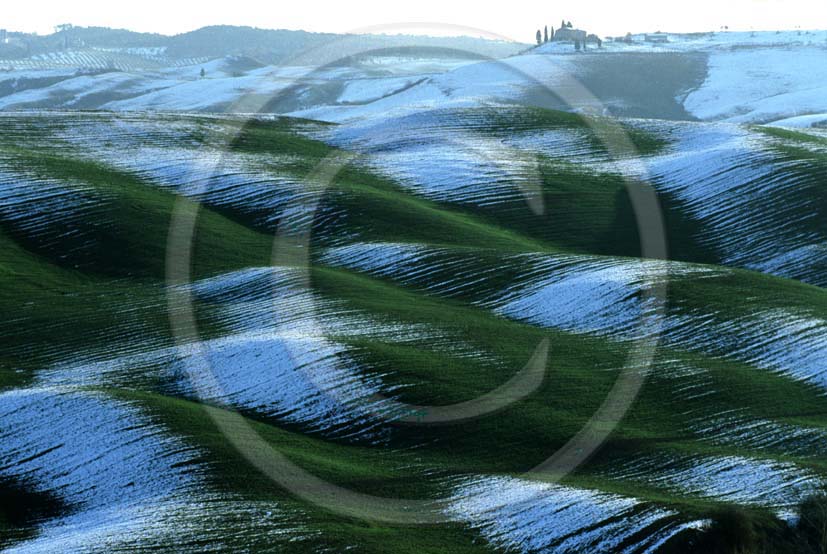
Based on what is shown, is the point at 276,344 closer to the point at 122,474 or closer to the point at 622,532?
the point at 122,474

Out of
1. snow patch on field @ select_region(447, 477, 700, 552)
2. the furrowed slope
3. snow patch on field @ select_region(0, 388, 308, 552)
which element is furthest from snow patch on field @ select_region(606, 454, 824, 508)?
snow patch on field @ select_region(0, 388, 308, 552)

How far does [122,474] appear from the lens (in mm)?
33625

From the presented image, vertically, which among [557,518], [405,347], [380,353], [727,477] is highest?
[380,353]

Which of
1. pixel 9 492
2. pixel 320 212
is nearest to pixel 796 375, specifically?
pixel 9 492

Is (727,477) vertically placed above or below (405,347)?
below

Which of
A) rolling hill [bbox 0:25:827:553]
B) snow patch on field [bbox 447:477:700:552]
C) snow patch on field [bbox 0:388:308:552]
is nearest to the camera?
snow patch on field [bbox 447:477:700:552]

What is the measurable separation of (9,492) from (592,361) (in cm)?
2256

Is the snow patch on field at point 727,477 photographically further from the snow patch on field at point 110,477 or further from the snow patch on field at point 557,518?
the snow patch on field at point 110,477

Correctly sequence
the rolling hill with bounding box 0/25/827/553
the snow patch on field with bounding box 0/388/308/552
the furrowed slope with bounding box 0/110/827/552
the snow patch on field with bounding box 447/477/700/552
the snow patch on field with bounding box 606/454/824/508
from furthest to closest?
the snow patch on field with bounding box 606/454/824/508 → the furrowed slope with bounding box 0/110/827/552 → the rolling hill with bounding box 0/25/827/553 → the snow patch on field with bounding box 0/388/308/552 → the snow patch on field with bounding box 447/477/700/552

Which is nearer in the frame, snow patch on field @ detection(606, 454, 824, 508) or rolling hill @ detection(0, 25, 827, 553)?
rolling hill @ detection(0, 25, 827, 553)

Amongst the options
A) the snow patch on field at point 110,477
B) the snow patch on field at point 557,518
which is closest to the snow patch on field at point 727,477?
the snow patch on field at point 557,518

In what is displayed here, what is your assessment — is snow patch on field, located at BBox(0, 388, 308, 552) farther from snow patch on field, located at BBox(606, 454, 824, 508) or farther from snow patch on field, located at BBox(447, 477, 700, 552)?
snow patch on field, located at BBox(606, 454, 824, 508)

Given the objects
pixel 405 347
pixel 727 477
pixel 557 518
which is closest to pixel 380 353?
pixel 405 347

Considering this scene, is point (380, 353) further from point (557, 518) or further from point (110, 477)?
point (557, 518)
